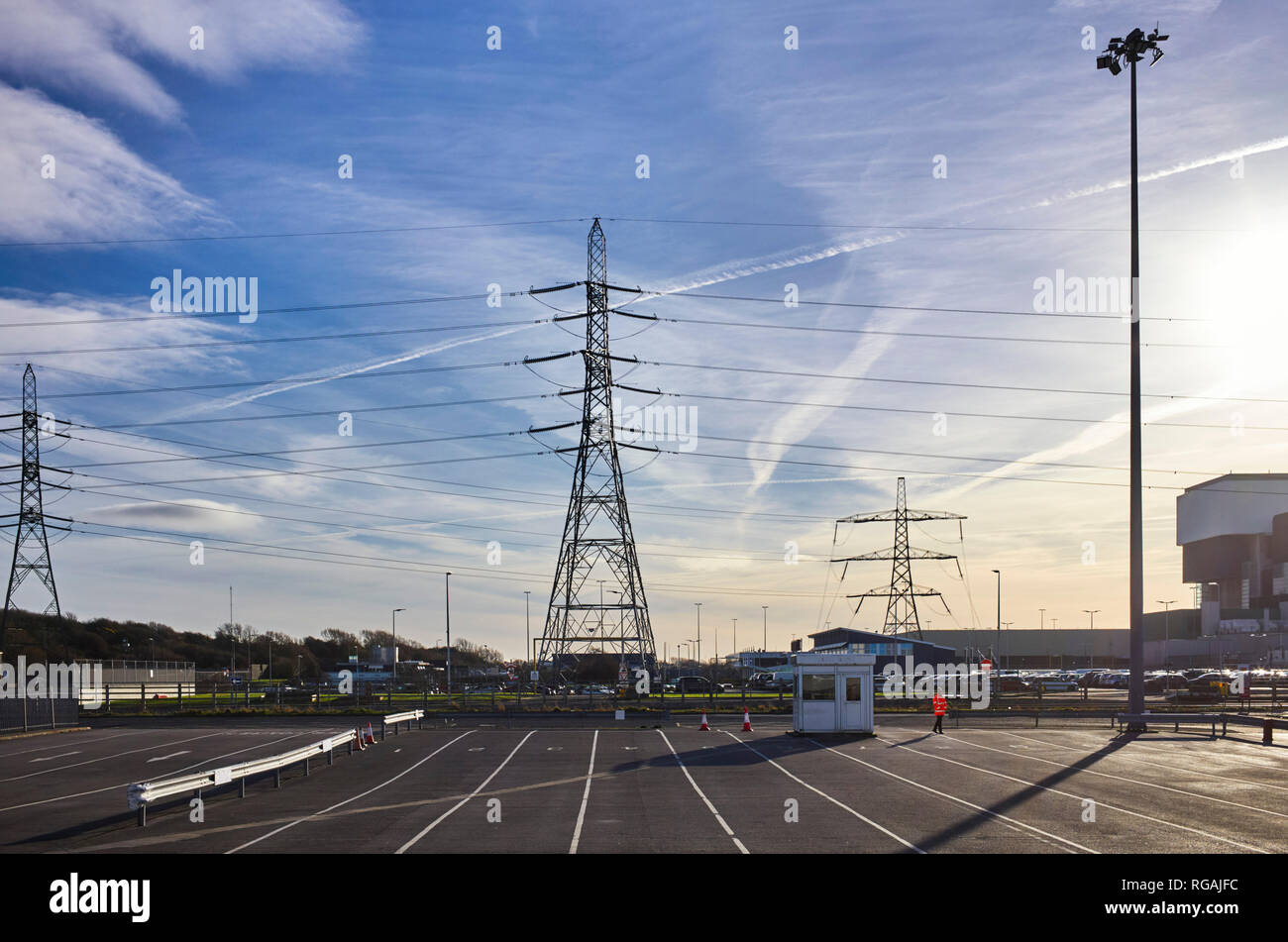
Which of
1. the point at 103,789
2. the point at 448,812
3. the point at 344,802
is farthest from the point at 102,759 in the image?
the point at 448,812

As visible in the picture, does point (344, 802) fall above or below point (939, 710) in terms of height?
above

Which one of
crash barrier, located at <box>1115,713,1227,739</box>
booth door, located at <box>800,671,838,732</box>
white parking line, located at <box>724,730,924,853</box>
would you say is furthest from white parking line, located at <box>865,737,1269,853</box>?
crash barrier, located at <box>1115,713,1227,739</box>

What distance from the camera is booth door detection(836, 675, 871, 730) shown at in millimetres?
41938

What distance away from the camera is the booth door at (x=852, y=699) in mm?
41938

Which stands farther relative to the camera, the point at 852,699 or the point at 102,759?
the point at 852,699

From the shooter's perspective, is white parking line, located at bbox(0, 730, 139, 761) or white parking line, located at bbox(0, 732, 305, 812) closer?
white parking line, located at bbox(0, 732, 305, 812)

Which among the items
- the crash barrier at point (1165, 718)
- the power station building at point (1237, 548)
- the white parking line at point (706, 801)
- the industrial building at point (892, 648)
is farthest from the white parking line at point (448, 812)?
the power station building at point (1237, 548)

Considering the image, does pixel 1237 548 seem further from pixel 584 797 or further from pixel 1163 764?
pixel 584 797

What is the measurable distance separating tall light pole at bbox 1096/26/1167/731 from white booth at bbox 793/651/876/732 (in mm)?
9864

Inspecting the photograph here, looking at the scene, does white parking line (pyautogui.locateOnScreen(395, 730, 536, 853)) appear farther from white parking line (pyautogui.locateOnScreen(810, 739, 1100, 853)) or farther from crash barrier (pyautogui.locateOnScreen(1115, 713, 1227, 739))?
crash barrier (pyautogui.locateOnScreen(1115, 713, 1227, 739))

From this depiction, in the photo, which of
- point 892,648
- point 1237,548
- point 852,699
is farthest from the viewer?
point 1237,548

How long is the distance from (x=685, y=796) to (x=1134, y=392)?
26376 millimetres

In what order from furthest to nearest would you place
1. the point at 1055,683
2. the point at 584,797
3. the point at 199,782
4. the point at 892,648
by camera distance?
the point at 1055,683 < the point at 892,648 < the point at 584,797 < the point at 199,782

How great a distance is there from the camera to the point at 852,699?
4200 centimetres
